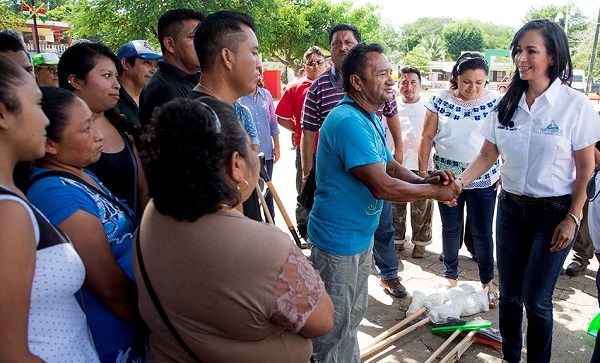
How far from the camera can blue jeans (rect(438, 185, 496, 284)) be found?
3648 millimetres

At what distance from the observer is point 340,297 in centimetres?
244

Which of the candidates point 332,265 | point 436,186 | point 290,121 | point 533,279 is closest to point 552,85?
point 436,186

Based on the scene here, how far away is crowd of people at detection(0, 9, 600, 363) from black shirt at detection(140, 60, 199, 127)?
1cm

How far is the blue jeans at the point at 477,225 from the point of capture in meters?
3.65

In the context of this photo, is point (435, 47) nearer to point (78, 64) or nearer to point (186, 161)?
point (78, 64)

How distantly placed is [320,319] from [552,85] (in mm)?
2070

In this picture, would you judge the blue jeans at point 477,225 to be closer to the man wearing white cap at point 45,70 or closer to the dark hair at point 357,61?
the dark hair at point 357,61

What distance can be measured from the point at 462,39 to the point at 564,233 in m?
76.1

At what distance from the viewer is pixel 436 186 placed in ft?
7.95

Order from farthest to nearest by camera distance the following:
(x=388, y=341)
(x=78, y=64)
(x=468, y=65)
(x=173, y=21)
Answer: (x=468, y=65) < (x=388, y=341) < (x=173, y=21) < (x=78, y=64)

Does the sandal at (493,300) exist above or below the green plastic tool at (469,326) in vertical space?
below

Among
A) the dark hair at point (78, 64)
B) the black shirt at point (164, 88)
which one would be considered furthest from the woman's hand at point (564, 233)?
the dark hair at point (78, 64)

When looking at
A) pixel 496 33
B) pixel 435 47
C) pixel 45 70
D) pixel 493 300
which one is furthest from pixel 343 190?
pixel 496 33

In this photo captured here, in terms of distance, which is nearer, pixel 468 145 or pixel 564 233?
pixel 564 233
